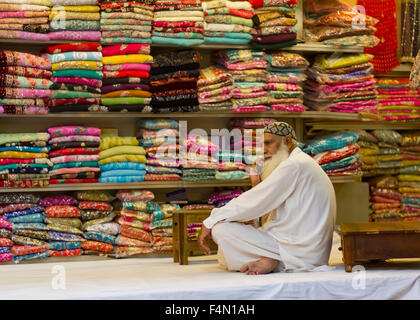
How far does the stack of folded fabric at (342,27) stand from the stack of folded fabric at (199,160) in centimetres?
140

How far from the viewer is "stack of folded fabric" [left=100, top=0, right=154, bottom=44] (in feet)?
17.3

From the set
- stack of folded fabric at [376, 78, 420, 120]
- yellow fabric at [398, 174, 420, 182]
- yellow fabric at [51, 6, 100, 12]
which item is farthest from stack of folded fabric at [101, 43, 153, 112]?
yellow fabric at [398, 174, 420, 182]

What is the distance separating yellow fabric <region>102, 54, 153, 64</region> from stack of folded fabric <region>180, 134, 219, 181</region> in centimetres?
71

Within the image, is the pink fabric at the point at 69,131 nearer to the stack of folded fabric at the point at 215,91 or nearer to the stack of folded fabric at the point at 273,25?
the stack of folded fabric at the point at 215,91

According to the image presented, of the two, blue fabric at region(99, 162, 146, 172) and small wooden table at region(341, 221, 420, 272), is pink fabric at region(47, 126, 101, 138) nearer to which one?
blue fabric at region(99, 162, 146, 172)

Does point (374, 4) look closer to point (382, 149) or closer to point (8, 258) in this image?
point (382, 149)

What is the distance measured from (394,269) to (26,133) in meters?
2.83

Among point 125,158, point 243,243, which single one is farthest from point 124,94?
point 243,243

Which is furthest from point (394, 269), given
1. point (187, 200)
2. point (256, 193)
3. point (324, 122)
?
point (324, 122)

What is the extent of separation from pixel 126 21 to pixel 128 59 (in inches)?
11.2

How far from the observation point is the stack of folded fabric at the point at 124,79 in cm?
532

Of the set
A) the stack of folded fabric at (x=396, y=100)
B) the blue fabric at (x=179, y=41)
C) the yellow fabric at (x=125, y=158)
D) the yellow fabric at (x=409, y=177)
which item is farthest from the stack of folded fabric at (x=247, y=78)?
the yellow fabric at (x=409, y=177)

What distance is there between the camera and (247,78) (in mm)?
5641

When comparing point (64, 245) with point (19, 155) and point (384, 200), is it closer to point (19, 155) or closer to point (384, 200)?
point (19, 155)
